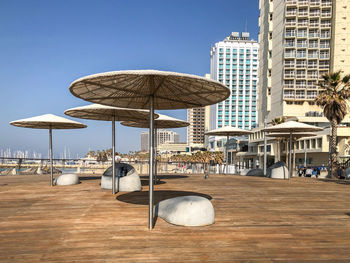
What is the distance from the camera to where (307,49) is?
Answer: 6122 centimetres

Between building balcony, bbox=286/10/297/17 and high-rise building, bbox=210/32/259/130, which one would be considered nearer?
building balcony, bbox=286/10/297/17

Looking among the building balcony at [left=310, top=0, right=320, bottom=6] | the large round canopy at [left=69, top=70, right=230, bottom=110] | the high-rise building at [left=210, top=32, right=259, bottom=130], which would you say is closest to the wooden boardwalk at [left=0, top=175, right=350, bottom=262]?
the large round canopy at [left=69, top=70, right=230, bottom=110]

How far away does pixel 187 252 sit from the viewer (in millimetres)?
3893

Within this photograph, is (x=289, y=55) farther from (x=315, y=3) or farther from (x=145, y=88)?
(x=145, y=88)

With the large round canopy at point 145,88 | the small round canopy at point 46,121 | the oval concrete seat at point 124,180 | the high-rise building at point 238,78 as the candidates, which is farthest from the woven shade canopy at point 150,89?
the high-rise building at point 238,78

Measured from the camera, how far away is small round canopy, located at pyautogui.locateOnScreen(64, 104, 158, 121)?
801 centimetres

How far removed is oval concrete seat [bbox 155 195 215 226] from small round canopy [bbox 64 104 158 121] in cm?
403

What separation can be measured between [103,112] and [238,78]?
131 metres

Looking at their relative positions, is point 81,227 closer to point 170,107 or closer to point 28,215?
point 28,215

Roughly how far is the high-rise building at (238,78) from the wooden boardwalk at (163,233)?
404 feet

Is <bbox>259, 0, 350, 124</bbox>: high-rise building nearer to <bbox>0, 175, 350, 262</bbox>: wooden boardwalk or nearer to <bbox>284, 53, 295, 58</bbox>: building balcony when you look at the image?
<bbox>284, 53, 295, 58</bbox>: building balcony

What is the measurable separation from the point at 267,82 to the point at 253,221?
222ft

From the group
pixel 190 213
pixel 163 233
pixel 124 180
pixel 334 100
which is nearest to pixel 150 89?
pixel 190 213

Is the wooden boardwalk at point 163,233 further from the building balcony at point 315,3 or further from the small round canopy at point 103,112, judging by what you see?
the building balcony at point 315,3
